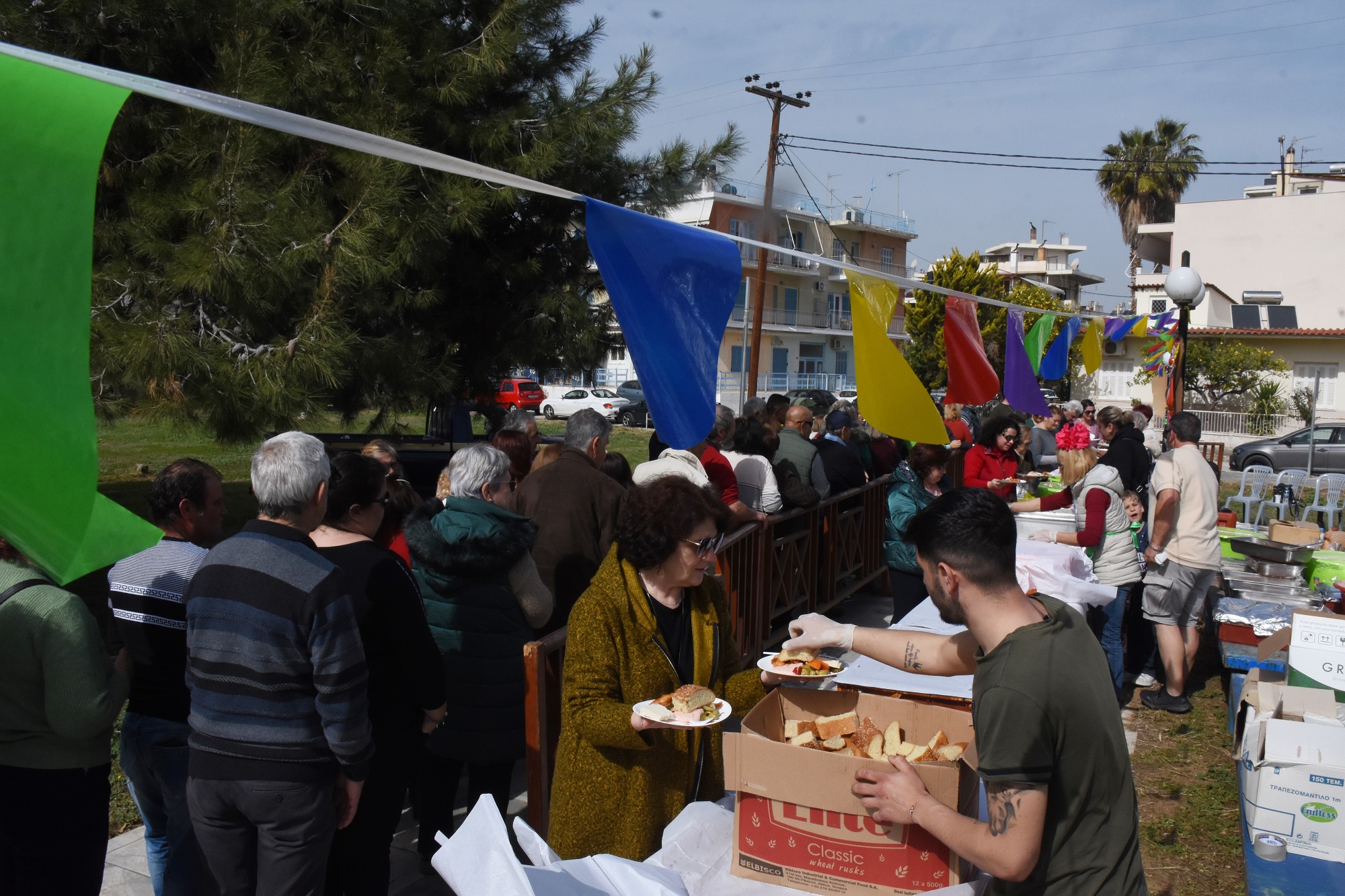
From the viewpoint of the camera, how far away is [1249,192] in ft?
173

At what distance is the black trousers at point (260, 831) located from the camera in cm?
259

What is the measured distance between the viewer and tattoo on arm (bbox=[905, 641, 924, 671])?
2625 millimetres

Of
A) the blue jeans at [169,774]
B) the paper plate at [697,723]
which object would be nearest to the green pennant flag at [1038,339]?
the paper plate at [697,723]

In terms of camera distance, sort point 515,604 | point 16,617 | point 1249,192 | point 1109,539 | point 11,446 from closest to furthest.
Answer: point 11,446, point 16,617, point 515,604, point 1109,539, point 1249,192

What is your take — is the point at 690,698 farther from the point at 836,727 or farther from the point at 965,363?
the point at 965,363

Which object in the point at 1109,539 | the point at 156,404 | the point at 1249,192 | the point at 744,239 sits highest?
the point at 1249,192

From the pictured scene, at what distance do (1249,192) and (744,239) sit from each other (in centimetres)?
6010

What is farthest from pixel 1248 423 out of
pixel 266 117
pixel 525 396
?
pixel 266 117

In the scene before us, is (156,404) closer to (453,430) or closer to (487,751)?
(487,751)

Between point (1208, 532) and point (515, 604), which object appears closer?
point (515, 604)

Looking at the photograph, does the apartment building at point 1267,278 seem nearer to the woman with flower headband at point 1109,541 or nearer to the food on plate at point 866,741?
the woman with flower headband at point 1109,541

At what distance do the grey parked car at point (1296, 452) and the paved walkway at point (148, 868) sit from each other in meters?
21.8

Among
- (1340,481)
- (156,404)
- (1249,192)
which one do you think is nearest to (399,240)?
(156,404)

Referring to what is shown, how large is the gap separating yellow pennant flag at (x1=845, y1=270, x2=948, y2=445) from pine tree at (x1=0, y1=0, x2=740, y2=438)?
2678 millimetres
